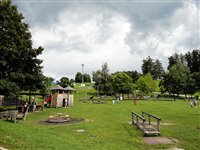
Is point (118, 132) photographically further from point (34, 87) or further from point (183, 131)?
point (34, 87)

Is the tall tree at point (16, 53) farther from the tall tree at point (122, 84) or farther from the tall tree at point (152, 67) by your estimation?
the tall tree at point (152, 67)

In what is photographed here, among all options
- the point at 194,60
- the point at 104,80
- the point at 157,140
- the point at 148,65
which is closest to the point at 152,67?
the point at 148,65

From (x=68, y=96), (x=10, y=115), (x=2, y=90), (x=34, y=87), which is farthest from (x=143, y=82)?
(x=10, y=115)

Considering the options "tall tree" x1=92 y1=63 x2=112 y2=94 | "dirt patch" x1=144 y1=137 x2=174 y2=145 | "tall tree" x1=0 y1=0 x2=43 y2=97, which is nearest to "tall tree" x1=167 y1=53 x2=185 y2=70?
"tall tree" x1=92 y1=63 x2=112 y2=94

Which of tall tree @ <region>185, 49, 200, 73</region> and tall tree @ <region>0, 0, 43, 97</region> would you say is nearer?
tall tree @ <region>0, 0, 43, 97</region>

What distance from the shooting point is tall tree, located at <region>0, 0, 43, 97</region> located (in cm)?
2972

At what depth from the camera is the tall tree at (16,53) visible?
97.5 ft

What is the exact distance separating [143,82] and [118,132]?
6455 cm

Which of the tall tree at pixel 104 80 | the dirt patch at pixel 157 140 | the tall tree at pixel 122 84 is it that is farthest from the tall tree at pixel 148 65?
the dirt patch at pixel 157 140

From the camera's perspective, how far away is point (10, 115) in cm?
2105

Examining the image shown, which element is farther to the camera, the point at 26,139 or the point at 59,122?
the point at 59,122

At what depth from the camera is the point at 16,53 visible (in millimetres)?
30609

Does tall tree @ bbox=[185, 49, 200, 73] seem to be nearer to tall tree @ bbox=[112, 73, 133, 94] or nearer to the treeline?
the treeline

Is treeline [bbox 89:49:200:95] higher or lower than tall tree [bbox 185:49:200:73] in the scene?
lower
